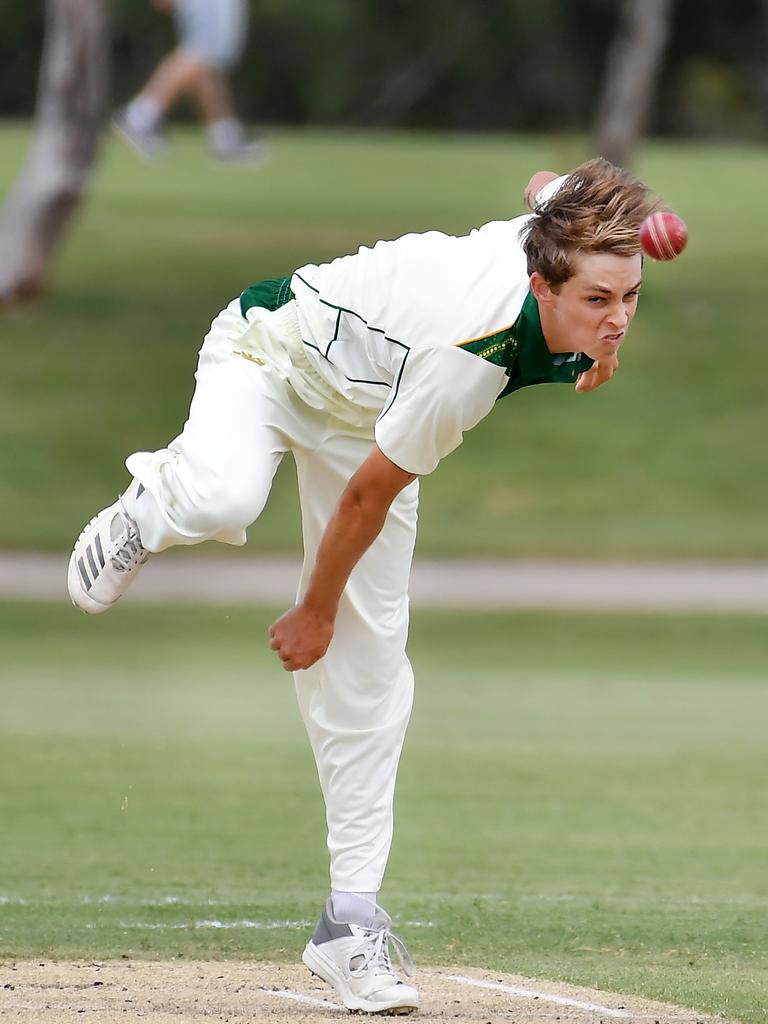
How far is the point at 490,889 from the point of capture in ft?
20.3

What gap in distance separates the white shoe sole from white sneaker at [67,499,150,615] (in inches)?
39.2

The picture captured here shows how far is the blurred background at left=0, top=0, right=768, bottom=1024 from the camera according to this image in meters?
6.00

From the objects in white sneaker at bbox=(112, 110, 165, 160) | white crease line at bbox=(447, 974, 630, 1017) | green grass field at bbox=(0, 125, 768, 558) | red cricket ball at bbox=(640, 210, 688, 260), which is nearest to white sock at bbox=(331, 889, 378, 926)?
white crease line at bbox=(447, 974, 630, 1017)

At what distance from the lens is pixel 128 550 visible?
4691 mm

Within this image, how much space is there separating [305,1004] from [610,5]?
3795cm

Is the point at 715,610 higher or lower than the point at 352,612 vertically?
lower

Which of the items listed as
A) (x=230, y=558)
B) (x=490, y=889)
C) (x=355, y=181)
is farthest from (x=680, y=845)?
(x=355, y=181)

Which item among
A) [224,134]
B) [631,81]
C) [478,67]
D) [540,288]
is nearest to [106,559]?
[540,288]

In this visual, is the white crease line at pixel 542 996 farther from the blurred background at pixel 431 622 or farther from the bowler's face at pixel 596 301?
the bowler's face at pixel 596 301

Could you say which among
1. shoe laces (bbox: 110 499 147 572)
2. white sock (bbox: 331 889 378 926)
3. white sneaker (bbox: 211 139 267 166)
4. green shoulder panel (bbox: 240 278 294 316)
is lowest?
white sock (bbox: 331 889 378 926)

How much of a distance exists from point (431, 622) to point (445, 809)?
5.39 meters

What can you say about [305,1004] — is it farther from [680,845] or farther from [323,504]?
Answer: [680,845]

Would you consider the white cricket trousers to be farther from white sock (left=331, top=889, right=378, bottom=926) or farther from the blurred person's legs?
the blurred person's legs

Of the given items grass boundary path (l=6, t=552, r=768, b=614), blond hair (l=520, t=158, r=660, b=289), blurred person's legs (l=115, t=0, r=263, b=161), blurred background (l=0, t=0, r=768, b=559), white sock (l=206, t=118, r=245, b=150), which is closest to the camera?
blond hair (l=520, t=158, r=660, b=289)
